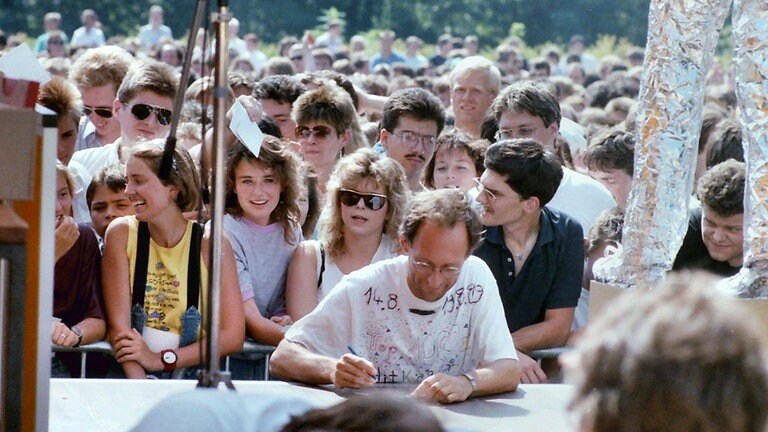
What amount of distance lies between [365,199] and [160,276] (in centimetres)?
75

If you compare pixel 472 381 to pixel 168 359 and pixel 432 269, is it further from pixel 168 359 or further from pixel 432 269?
pixel 168 359

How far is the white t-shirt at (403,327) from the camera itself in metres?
3.39

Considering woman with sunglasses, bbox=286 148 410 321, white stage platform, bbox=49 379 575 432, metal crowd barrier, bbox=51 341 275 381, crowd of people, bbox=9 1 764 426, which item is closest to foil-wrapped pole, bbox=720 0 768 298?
crowd of people, bbox=9 1 764 426

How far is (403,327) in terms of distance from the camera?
3.39 m

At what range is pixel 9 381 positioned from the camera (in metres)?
2.41

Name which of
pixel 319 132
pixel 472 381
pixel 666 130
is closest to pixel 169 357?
pixel 472 381

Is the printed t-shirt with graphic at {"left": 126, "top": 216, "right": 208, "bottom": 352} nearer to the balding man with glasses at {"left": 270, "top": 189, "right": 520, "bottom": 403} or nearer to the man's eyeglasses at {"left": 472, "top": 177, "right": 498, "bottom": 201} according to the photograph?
the balding man with glasses at {"left": 270, "top": 189, "right": 520, "bottom": 403}

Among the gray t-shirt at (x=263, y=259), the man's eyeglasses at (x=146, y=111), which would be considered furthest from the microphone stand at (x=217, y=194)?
the man's eyeglasses at (x=146, y=111)

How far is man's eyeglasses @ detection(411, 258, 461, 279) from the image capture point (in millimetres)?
3309

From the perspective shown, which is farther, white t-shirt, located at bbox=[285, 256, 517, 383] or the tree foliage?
the tree foliage

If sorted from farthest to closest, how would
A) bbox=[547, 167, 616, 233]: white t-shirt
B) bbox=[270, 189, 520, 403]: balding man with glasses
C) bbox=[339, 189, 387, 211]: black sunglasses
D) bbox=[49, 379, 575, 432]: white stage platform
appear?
bbox=[547, 167, 616, 233]: white t-shirt → bbox=[339, 189, 387, 211]: black sunglasses → bbox=[270, 189, 520, 403]: balding man with glasses → bbox=[49, 379, 575, 432]: white stage platform

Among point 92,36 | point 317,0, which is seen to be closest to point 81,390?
point 92,36

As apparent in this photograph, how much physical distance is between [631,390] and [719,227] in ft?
9.47

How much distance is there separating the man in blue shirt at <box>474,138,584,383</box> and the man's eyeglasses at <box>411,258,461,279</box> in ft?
2.86
